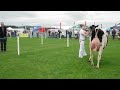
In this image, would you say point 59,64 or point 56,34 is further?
point 56,34

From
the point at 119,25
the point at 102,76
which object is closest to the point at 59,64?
the point at 102,76

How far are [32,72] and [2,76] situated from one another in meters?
1.40

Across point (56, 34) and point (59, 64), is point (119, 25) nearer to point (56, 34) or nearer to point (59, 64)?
point (56, 34)
